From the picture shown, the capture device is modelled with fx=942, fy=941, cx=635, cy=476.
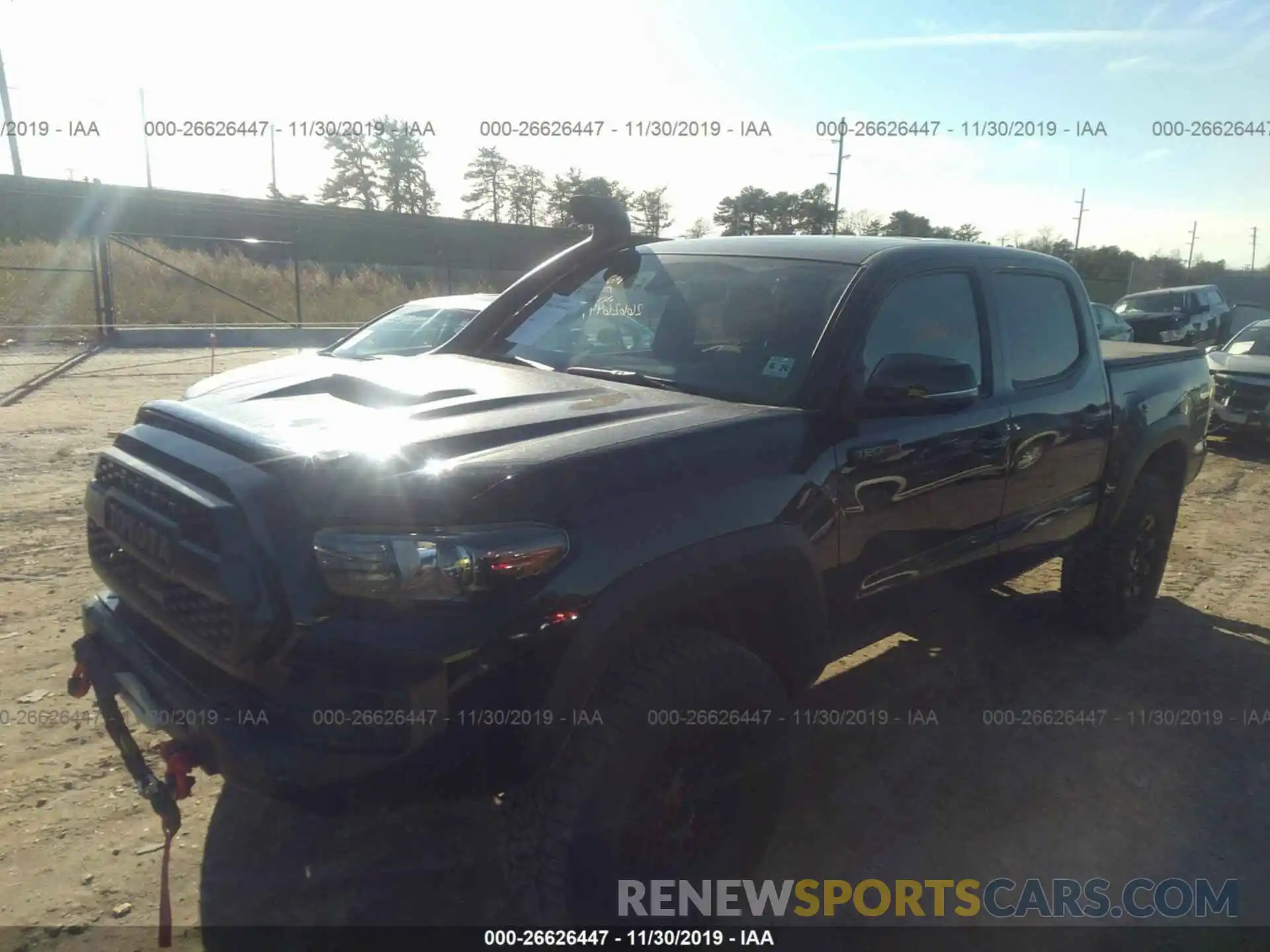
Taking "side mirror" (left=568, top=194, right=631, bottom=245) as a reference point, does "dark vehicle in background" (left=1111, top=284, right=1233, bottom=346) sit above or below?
below

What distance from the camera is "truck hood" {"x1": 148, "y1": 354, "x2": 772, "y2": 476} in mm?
2270

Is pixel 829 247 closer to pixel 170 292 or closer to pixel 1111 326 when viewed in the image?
pixel 1111 326

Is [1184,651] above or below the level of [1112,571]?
below

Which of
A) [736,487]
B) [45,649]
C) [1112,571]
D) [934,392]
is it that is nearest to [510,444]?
[736,487]

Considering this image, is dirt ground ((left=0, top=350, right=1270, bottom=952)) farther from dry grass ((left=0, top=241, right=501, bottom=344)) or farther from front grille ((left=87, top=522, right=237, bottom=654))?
dry grass ((left=0, top=241, right=501, bottom=344))

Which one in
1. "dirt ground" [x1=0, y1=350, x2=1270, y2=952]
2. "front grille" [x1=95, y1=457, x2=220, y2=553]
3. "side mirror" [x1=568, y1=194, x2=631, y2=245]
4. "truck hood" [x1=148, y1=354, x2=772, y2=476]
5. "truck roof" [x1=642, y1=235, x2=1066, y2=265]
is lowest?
"dirt ground" [x1=0, y1=350, x2=1270, y2=952]

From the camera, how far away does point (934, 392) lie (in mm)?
2945

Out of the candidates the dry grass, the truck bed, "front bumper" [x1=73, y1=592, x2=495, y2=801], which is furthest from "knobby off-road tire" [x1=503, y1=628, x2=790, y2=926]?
the dry grass

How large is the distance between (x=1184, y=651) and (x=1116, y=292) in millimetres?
33630

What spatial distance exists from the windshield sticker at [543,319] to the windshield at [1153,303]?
1884 centimetres

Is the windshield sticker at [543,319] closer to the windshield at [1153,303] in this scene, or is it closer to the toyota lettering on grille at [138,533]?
the toyota lettering on grille at [138,533]

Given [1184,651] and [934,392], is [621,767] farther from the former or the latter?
[1184,651]

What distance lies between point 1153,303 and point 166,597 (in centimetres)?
2156

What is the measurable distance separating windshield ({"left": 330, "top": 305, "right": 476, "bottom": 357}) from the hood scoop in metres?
5.54
